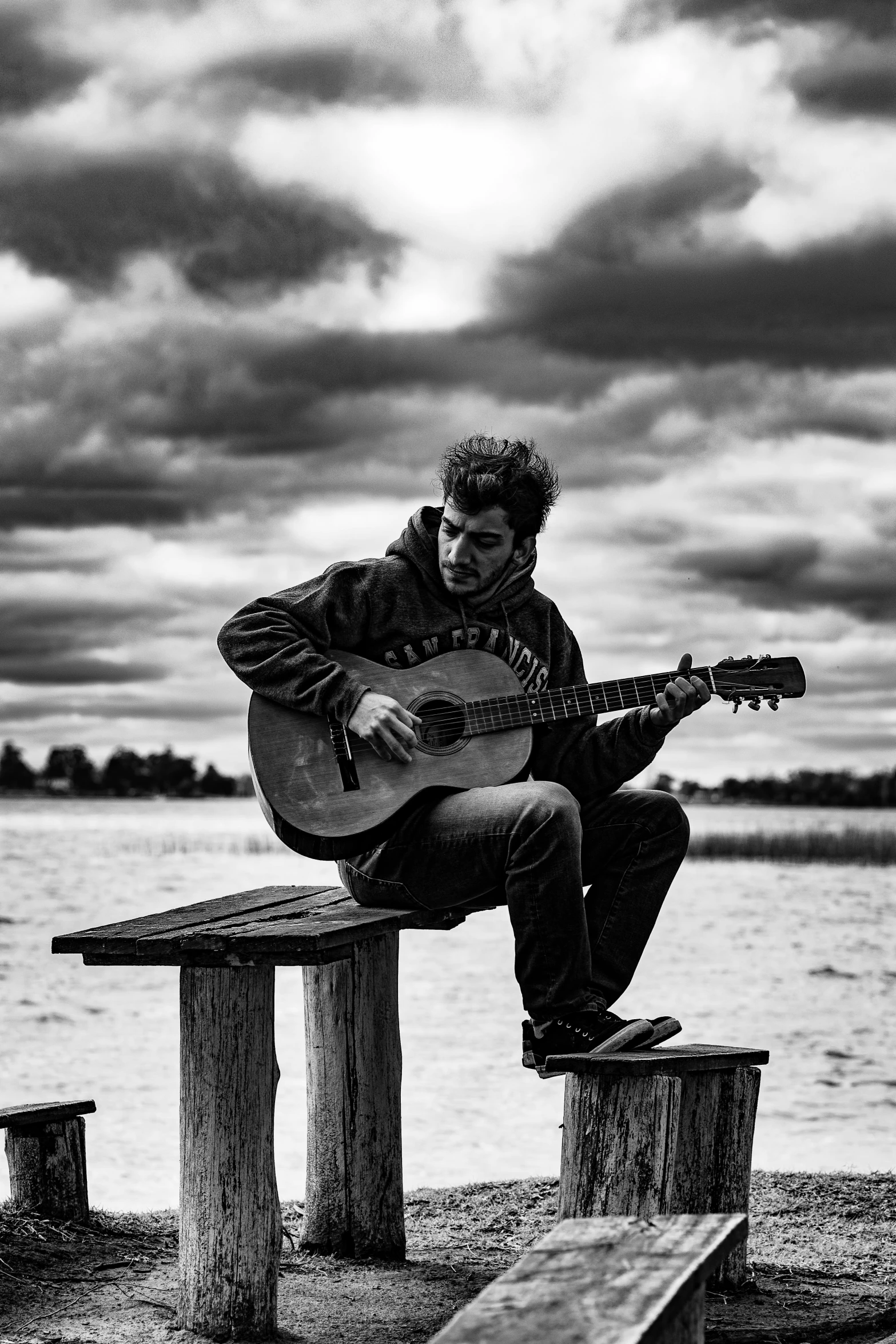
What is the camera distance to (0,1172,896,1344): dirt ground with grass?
364 cm

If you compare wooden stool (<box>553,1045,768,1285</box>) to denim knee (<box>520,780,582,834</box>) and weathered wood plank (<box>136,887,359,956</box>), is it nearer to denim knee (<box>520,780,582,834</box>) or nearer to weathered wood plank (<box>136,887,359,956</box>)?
denim knee (<box>520,780,582,834</box>)

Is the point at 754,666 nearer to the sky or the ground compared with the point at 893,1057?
nearer to the sky


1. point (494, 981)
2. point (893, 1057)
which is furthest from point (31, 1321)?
point (494, 981)

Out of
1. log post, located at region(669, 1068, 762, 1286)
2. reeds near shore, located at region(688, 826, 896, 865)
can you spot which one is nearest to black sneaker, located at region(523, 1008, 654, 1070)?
log post, located at region(669, 1068, 762, 1286)

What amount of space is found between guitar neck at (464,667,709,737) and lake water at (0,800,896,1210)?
299cm

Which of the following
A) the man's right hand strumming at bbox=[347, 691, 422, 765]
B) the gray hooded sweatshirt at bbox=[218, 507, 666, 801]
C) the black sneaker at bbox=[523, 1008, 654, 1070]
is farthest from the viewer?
the gray hooded sweatshirt at bbox=[218, 507, 666, 801]

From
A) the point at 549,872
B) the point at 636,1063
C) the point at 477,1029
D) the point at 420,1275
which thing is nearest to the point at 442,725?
the point at 549,872

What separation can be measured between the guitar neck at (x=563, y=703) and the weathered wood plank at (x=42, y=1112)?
1.73 m

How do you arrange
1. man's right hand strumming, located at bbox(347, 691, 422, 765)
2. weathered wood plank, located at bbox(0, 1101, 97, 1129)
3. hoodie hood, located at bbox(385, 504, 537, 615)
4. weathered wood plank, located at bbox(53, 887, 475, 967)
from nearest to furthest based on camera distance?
weathered wood plank, located at bbox(53, 887, 475, 967)
man's right hand strumming, located at bbox(347, 691, 422, 765)
hoodie hood, located at bbox(385, 504, 537, 615)
weathered wood plank, located at bbox(0, 1101, 97, 1129)

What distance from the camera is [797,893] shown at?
82.3 feet

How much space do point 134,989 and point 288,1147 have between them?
672 cm

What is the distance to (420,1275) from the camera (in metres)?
4.14

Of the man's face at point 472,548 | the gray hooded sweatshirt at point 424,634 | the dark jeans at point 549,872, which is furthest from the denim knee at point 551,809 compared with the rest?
the man's face at point 472,548

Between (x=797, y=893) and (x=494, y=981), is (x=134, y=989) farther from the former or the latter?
(x=797, y=893)
